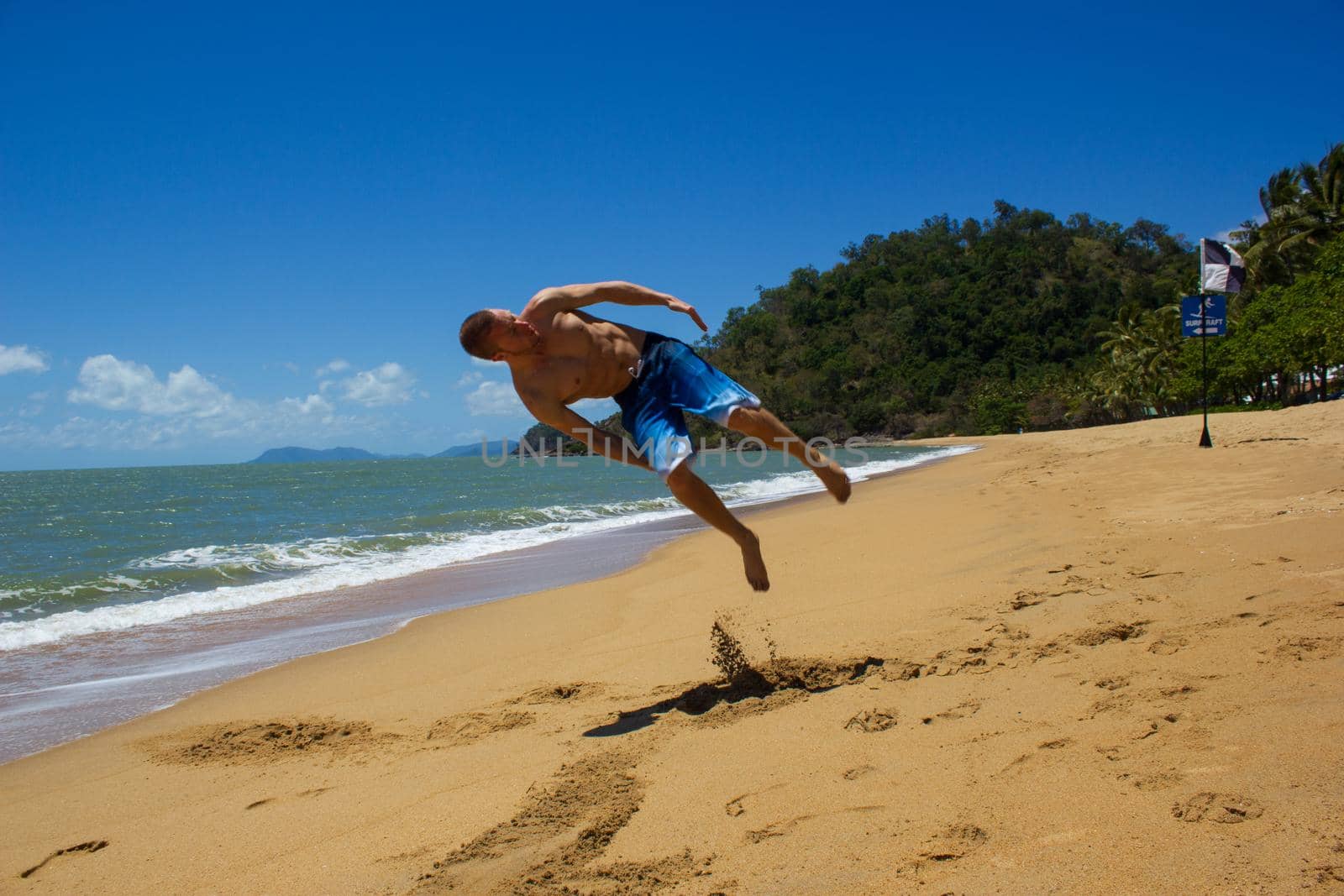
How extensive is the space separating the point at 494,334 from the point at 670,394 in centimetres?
90

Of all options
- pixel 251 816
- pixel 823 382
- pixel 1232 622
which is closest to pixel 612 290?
pixel 251 816

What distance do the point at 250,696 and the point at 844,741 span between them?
3.79 metres

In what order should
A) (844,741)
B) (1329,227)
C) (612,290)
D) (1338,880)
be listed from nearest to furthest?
(1338,880) → (844,741) → (612,290) → (1329,227)

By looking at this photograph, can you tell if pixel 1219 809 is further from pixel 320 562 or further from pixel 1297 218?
pixel 1297 218

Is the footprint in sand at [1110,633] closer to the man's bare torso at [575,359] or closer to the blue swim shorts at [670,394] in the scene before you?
the blue swim shorts at [670,394]

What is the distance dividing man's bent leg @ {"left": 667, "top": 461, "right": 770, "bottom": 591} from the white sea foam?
6773 millimetres

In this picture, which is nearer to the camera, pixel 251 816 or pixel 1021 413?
pixel 251 816

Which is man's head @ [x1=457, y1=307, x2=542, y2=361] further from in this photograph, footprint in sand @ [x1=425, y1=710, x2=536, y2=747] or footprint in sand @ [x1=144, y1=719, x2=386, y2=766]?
footprint in sand @ [x1=144, y1=719, x2=386, y2=766]

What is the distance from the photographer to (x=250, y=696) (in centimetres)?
524

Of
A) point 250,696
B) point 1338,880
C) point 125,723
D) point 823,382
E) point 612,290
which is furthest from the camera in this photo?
point 823,382

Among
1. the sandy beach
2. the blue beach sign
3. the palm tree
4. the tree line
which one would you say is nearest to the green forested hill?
the tree line

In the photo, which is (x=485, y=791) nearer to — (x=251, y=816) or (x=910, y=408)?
(x=251, y=816)

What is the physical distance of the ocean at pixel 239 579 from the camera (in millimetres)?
6113

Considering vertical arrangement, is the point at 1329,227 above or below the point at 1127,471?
above
